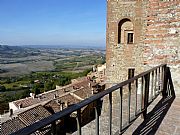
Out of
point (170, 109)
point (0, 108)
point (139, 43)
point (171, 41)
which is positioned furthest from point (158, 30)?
point (0, 108)

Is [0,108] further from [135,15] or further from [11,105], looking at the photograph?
[135,15]

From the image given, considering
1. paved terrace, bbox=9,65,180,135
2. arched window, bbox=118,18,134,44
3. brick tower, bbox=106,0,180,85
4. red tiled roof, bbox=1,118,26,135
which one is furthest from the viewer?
red tiled roof, bbox=1,118,26,135

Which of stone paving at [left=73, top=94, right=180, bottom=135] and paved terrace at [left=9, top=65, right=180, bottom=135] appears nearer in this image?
paved terrace at [left=9, top=65, right=180, bottom=135]

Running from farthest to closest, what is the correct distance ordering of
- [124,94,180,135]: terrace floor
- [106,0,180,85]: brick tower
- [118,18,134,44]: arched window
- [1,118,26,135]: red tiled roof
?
1. [1,118,26,135]: red tiled roof
2. [118,18,134,44]: arched window
3. [106,0,180,85]: brick tower
4. [124,94,180,135]: terrace floor

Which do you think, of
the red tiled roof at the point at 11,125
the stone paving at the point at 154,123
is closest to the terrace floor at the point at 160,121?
the stone paving at the point at 154,123

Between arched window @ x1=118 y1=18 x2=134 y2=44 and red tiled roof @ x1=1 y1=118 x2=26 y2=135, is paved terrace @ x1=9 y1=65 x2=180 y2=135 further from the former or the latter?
red tiled roof @ x1=1 y1=118 x2=26 y2=135

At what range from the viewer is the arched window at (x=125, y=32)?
51.9 ft

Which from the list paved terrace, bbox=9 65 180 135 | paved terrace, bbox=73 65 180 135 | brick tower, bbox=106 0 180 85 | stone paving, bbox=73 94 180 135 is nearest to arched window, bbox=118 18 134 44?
brick tower, bbox=106 0 180 85

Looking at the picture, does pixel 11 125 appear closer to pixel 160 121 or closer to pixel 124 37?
pixel 124 37

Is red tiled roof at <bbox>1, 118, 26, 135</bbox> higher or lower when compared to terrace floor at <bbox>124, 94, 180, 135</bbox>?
Result: lower

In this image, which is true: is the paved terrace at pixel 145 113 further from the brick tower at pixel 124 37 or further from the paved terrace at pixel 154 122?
the brick tower at pixel 124 37

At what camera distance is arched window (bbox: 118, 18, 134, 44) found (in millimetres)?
15812

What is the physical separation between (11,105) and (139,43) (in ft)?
72.5

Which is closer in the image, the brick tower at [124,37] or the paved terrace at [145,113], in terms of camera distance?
the paved terrace at [145,113]
